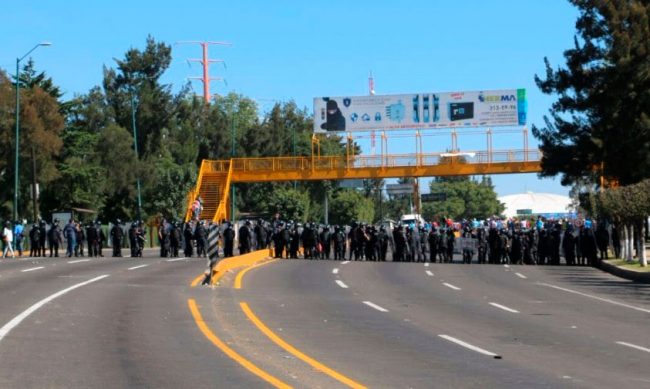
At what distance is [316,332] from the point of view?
17.9 m

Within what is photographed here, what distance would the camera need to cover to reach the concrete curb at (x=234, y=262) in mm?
30473

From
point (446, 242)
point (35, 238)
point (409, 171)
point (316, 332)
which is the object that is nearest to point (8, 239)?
point (35, 238)

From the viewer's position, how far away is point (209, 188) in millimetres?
70188

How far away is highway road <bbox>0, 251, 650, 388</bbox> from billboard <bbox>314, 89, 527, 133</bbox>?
3656 cm

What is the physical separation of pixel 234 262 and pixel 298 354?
22.3 meters

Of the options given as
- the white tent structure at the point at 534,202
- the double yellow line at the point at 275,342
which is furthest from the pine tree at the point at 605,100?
the white tent structure at the point at 534,202

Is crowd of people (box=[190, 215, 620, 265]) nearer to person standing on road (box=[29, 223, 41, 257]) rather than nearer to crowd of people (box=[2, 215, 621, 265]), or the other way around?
crowd of people (box=[2, 215, 621, 265])

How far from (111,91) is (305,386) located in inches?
3266

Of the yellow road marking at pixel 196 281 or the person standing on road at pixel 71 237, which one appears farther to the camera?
the person standing on road at pixel 71 237

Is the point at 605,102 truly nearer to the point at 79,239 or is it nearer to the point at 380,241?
the point at 380,241

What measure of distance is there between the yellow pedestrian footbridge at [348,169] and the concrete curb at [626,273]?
901 inches

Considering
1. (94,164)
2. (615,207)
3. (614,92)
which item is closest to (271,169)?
(94,164)

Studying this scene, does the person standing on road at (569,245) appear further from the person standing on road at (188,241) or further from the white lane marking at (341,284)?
the person standing on road at (188,241)

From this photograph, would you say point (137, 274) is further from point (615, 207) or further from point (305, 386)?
point (305, 386)
